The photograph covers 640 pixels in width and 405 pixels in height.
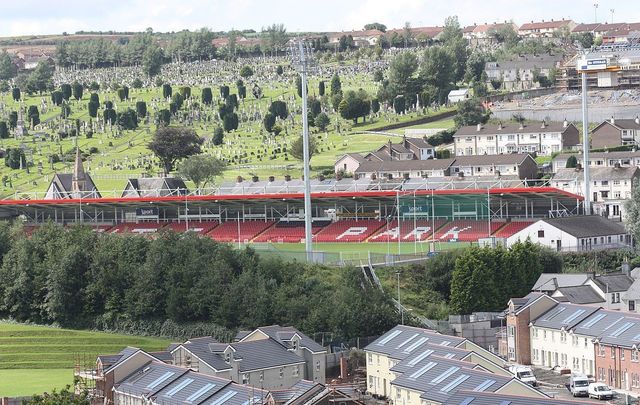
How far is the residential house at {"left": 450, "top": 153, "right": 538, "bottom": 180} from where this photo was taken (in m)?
88.7

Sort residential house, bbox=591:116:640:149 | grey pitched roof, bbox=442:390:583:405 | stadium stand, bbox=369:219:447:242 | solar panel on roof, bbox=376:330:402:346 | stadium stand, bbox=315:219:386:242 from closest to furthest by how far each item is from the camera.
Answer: grey pitched roof, bbox=442:390:583:405 → solar panel on roof, bbox=376:330:402:346 → stadium stand, bbox=369:219:447:242 → stadium stand, bbox=315:219:386:242 → residential house, bbox=591:116:640:149

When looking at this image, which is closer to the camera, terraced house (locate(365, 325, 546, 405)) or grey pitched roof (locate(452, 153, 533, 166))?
terraced house (locate(365, 325, 546, 405))

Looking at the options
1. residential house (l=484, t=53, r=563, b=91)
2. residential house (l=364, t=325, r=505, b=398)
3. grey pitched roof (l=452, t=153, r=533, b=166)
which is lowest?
residential house (l=364, t=325, r=505, b=398)

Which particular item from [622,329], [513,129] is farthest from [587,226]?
[513,129]

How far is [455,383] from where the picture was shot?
42.2 m

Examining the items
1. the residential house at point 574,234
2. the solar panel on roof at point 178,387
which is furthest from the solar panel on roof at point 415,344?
the residential house at point 574,234

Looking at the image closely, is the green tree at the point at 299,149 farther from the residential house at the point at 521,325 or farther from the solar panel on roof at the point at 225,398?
the solar panel on roof at the point at 225,398

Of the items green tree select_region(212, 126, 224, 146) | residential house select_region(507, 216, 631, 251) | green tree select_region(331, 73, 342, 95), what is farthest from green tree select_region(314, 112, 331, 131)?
residential house select_region(507, 216, 631, 251)

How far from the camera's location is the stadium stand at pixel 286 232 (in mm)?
76562

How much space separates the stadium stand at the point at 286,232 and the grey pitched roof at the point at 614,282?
2113cm

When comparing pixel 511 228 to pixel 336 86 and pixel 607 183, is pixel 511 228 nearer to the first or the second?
pixel 607 183

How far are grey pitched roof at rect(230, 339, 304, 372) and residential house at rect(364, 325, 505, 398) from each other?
2404 millimetres

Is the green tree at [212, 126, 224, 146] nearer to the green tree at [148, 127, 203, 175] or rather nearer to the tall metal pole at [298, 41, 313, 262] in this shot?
the green tree at [148, 127, 203, 175]

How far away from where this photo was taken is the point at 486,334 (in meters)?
57.0
